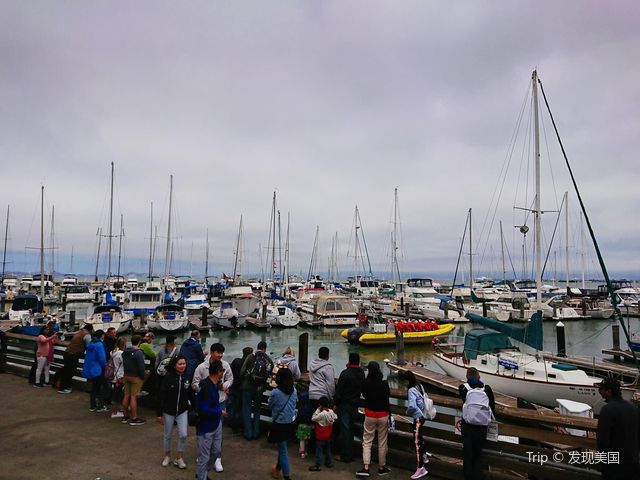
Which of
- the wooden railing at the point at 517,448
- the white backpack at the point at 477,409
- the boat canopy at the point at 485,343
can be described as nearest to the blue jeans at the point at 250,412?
the wooden railing at the point at 517,448

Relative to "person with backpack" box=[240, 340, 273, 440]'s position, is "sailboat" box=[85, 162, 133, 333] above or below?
below

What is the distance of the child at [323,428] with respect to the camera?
646cm

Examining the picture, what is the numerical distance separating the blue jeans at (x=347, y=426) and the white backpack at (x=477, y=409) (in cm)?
185

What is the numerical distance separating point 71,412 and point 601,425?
992cm

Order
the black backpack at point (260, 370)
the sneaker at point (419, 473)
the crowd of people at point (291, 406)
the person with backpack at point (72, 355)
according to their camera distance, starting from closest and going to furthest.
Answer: the crowd of people at point (291, 406) < the sneaker at point (419, 473) < the black backpack at point (260, 370) < the person with backpack at point (72, 355)

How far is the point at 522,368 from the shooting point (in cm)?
1681

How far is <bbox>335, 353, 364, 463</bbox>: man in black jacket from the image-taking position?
677 centimetres

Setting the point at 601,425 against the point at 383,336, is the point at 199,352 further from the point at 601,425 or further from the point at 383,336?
Answer: the point at 383,336

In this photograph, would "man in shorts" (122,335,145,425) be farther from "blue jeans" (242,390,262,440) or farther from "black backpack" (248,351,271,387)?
"black backpack" (248,351,271,387)

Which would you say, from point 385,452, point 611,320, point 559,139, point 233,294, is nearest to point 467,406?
point 385,452

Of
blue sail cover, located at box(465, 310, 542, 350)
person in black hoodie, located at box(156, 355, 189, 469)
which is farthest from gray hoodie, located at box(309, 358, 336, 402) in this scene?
blue sail cover, located at box(465, 310, 542, 350)

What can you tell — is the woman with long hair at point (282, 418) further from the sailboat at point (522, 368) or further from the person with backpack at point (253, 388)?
the sailboat at point (522, 368)

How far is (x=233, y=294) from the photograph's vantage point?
4625 cm

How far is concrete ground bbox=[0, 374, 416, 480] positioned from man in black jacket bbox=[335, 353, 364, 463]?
0.25 meters
